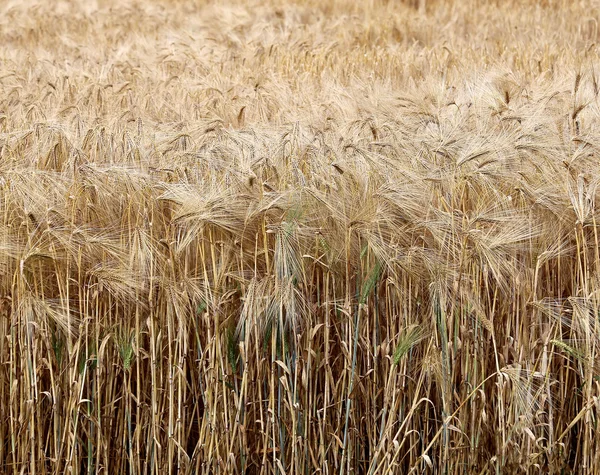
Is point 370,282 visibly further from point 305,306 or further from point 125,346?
point 125,346

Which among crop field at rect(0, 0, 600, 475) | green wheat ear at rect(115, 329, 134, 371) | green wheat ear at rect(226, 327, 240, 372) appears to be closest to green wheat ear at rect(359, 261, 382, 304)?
crop field at rect(0, 0, 600, 475)

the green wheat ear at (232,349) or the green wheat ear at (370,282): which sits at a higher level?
the green wheat ear at (370,282)

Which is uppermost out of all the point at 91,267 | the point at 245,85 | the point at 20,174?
the point at 245,85

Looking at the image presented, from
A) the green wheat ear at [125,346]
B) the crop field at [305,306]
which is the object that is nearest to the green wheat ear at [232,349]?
the crop field at [305,306]

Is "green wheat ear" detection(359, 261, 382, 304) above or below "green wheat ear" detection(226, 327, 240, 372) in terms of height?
above

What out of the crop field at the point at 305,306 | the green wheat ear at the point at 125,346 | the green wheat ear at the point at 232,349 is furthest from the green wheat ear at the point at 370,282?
the green wheat ear at the point at 125,346

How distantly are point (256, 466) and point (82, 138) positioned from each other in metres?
1.10

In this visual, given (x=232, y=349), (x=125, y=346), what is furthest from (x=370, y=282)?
(x=125, y=346)

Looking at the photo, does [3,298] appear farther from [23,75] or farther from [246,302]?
[23,75]

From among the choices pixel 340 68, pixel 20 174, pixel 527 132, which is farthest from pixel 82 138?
pixel 340 68

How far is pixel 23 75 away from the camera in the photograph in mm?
3777

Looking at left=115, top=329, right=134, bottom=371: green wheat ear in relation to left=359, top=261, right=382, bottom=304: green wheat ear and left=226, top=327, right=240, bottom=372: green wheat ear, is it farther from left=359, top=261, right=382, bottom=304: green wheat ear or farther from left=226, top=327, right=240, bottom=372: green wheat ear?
left=359, top=261, right=382, bottom=304: green wheat ear

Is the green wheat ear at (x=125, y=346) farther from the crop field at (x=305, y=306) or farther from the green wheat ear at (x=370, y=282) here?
the green wheat ear at (x=370, y=282)

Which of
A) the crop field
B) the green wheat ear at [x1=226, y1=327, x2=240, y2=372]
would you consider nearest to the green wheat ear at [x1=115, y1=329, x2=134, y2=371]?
the crop field
